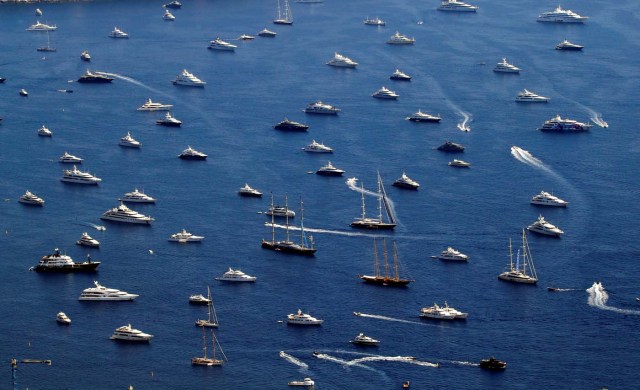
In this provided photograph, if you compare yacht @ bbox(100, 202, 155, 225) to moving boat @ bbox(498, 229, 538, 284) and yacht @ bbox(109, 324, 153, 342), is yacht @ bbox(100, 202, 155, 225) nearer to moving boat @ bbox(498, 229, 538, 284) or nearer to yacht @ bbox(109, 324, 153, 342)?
yacht @ bbox(109, 324, 153, 342)

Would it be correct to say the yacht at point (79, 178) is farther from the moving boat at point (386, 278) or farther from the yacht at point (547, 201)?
the yacht at point (547, 201)

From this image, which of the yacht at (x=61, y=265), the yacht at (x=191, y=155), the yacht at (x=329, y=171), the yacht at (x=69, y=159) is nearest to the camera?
the yacht at (x=61, y=265)

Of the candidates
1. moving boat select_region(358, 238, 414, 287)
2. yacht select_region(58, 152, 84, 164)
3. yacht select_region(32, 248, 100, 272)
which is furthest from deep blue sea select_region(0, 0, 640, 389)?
yacht select_region(58, 152, 84, 164)

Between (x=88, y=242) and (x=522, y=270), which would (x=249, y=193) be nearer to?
(x=88, y=242)

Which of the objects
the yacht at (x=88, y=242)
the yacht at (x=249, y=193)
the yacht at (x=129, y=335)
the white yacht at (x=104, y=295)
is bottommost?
the yacht at (x=129, y=335)

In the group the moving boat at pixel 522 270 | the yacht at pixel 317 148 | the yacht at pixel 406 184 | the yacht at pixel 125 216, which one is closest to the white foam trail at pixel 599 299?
the moving boat at pixel 522 270

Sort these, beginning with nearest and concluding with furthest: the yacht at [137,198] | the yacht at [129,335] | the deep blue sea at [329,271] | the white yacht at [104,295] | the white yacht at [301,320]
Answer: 1. the deep blue sea at [329,271]
2. the yacht at [129,335]
3. the white yacht at [301,320]
4. the white yacht at [104,295]
5. the yacht at [137,198]
